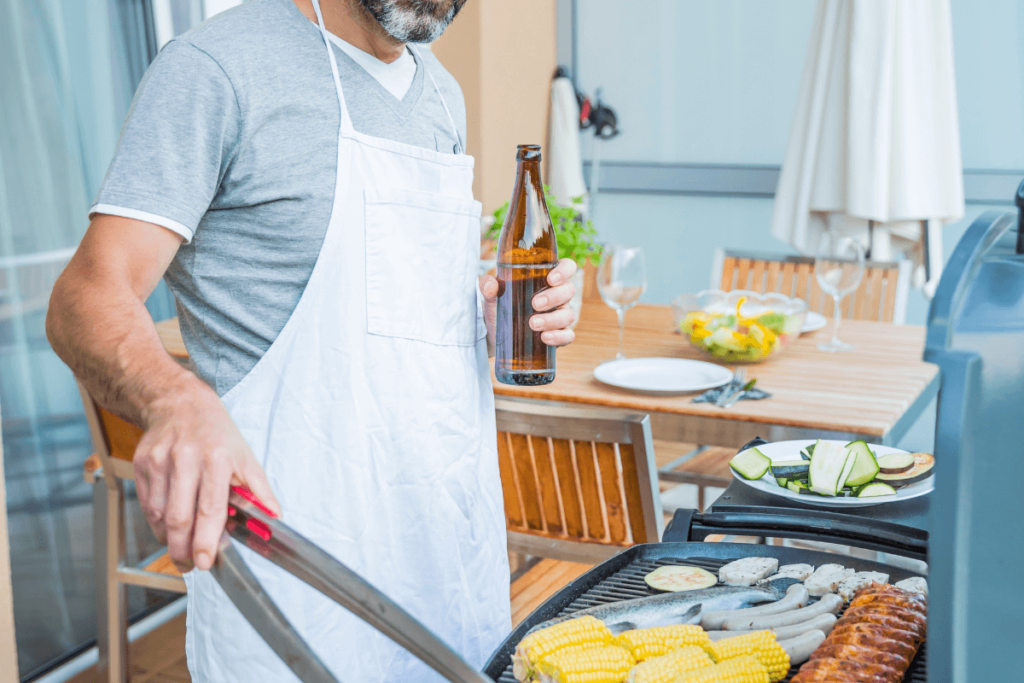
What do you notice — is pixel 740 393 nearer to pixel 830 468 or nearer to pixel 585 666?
pixel 830 468

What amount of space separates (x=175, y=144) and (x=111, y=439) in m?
1.35

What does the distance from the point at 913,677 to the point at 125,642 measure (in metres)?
1.93

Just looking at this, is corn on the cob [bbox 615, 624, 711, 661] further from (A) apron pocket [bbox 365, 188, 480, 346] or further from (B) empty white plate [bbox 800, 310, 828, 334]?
(B) empty white plate [bbox 800, 310, 828, 334]

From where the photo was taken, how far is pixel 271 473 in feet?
3.68

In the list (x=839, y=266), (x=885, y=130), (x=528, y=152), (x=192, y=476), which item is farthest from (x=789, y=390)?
(x=192, y=476)

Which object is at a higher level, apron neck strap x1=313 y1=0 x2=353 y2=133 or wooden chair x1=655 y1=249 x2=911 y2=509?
apron neck strap x1=313 y1=0 x2=353 y2=133

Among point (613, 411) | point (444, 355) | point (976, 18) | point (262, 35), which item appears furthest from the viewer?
point (976, 18)

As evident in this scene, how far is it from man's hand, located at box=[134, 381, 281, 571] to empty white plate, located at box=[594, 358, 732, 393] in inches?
57.0

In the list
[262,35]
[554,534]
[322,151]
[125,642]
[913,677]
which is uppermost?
[262,35]

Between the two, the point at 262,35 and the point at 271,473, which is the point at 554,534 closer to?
the point at 271,473

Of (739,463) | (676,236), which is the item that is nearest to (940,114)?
(676,236)

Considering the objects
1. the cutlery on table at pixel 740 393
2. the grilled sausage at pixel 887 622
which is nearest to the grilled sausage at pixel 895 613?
the grilled sausage at pixel 887 622

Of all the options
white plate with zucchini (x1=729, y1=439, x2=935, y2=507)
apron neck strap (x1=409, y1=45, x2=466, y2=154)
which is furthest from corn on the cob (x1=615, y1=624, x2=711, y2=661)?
apron neck strap (x1=409, y1=45, x2=466, y2=154)

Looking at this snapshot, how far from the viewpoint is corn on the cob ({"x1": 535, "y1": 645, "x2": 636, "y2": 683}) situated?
0.74m
